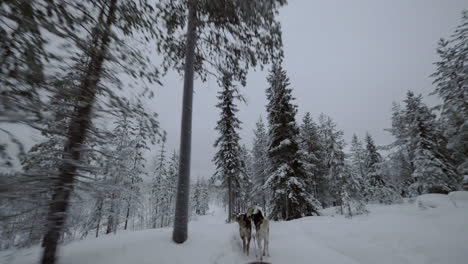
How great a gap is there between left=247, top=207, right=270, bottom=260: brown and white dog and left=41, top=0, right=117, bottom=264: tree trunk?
3.76 meters

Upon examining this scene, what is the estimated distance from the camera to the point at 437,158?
16281 millimetres

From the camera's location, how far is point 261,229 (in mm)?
4367

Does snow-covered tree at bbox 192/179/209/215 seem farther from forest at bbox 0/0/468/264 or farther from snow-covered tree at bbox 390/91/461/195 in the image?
snow-covered tree at bbox 390/91/461/195

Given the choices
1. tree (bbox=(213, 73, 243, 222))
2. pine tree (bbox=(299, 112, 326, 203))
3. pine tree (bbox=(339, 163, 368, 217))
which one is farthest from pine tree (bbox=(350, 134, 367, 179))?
tree (bbox=(213, 73, 243, 222))

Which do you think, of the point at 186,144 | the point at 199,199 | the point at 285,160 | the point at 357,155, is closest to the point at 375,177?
the point at 357,155

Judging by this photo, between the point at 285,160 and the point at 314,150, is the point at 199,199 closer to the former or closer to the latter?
the point at 314,150

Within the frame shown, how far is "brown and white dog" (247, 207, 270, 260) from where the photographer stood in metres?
4.27

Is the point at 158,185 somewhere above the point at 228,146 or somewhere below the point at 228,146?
below

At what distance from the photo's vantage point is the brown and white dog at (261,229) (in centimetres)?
427

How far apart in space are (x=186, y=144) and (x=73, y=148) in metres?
3.25

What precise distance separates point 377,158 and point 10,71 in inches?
1304

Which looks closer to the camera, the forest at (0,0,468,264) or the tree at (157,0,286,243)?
the forest at (0,0,468,264)

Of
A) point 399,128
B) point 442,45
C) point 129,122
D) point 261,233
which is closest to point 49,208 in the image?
point 129,122

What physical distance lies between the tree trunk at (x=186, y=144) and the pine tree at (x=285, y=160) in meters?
8.56
